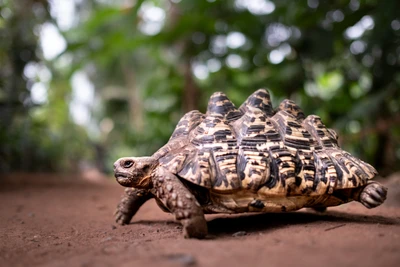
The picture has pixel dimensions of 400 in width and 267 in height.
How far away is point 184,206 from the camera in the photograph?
2.60 metres

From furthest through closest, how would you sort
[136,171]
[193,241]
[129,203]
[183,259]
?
[129,203] < [136,171] < [193,241] < [183,259]

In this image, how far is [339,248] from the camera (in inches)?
81.2

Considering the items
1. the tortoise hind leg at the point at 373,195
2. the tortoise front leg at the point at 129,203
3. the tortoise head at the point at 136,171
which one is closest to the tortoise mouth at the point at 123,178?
the tortoise head at the point at 136,171

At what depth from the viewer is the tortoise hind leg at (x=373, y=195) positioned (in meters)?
2.85

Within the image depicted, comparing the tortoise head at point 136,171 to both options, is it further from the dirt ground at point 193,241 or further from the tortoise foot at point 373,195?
the tortoise foot at point 373,195


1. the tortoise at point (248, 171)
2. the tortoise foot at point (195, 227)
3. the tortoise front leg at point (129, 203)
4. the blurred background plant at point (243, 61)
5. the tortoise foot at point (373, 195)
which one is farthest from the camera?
the blurred background plant at point (243, 61)

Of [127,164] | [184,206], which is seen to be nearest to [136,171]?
[127,164]

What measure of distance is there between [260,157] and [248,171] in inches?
6.8

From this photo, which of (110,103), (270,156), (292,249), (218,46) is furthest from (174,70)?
(110,103)

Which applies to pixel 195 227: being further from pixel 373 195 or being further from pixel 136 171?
pixel 373 195

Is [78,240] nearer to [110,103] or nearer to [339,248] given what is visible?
[339,248]

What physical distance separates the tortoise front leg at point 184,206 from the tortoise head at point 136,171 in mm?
333

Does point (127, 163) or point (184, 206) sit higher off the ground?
point (127, 163)

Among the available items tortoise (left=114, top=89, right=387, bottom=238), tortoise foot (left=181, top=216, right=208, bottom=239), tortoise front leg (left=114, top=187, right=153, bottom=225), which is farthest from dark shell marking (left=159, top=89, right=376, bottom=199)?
tortoise front leg (left=114, top=187, right=153, bottom=225)
